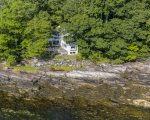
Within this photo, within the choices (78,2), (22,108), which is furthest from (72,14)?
(22,108)

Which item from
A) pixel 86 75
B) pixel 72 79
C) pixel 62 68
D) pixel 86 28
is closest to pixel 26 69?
pixel 62 68

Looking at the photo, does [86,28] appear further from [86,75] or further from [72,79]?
[72,79]

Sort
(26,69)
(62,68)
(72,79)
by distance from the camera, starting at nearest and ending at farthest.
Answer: (72,79), (26,69), (62,68)

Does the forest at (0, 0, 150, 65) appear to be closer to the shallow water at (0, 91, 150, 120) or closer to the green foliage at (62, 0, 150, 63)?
the green foliage at (62, 0, 150, 63)

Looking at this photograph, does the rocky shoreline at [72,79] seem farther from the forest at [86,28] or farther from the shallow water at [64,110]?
the forest at [86,28]

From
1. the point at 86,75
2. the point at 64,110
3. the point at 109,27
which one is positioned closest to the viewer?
the point at 64,110

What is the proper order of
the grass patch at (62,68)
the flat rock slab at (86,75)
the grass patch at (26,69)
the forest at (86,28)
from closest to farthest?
1. the flat rock slab at (86,75)
2. the grass patch at (26,69)
3. the grass patch at (62,68)
4. the forest at (86,28)

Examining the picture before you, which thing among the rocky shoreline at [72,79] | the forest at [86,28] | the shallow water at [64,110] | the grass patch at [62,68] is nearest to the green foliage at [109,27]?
the forest at [86,28]

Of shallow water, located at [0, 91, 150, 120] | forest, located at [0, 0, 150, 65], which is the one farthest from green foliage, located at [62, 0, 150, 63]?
shallow water, located at [0, 91, 150, 120]

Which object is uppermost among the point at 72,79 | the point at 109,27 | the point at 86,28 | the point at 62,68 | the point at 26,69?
the point at 109,27
